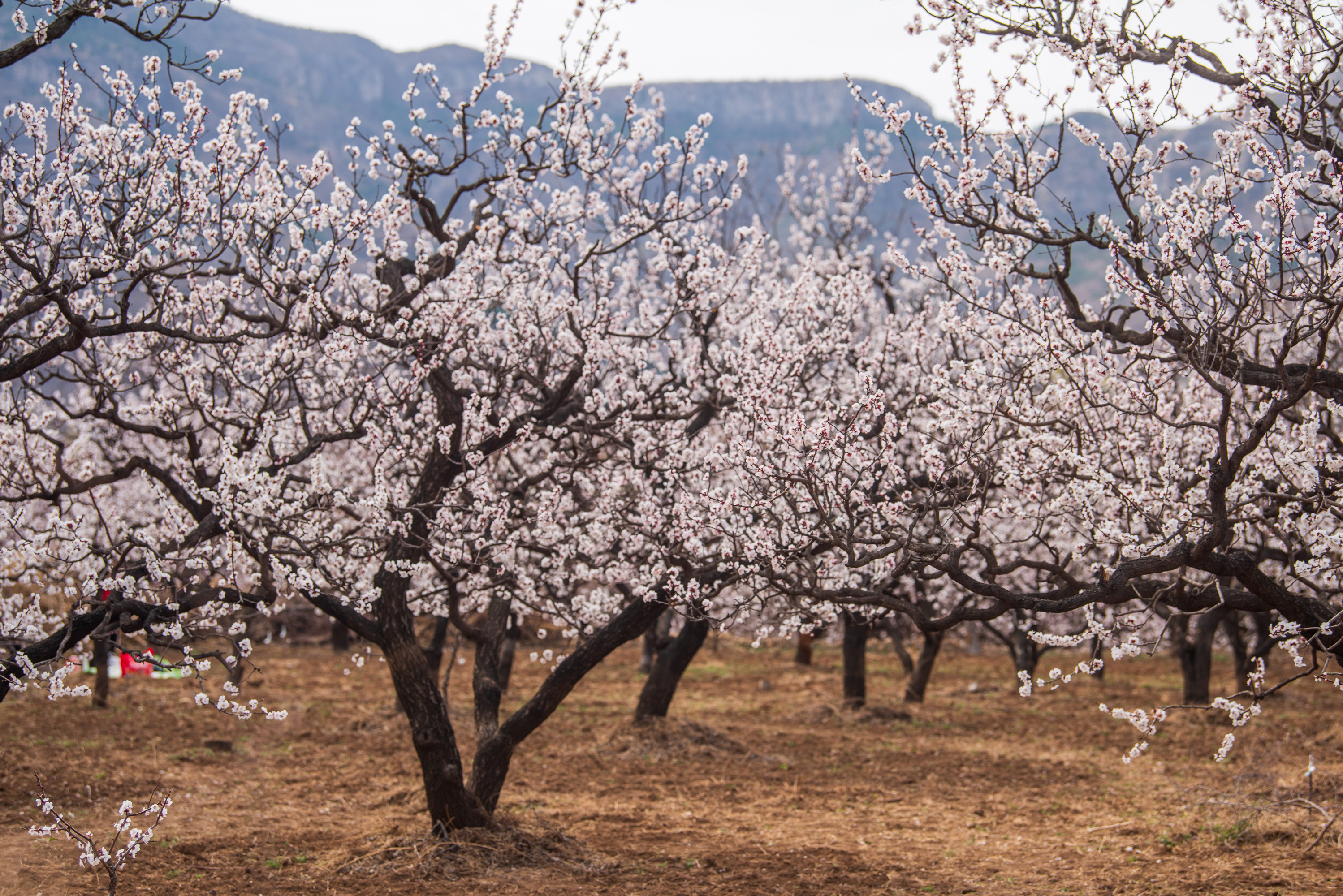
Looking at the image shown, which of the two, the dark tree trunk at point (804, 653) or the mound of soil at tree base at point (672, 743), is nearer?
the mound of soil at tree base at point (672, 743)

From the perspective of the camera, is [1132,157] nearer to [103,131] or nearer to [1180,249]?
[1180,249]

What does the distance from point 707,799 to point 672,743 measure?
3.04 metres

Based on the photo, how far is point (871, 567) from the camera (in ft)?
31.3

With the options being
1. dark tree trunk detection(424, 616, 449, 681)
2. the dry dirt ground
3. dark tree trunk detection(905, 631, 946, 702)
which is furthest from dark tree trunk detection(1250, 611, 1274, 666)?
dark tree trunk detection(424, 616, 449, 681)

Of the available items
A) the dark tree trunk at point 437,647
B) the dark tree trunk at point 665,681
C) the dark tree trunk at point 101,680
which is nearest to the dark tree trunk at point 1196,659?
the dark tree trunk at point 665,681

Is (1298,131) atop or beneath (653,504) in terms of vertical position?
atop

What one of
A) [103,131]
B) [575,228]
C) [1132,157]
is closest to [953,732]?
[575,228]

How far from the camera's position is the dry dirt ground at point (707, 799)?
28.0 ft

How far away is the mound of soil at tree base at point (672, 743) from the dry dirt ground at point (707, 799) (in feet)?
0.19

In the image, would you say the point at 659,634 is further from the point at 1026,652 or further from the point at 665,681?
the point at 1026,652

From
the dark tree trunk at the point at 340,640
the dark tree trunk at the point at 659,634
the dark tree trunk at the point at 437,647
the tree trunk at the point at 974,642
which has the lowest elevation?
the tree trunk at the point at 974,642

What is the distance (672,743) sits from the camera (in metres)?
15.6

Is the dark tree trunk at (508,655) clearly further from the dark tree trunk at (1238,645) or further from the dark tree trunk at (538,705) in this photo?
the dark tree trunk at (1238,645)

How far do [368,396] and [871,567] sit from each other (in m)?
5.12
